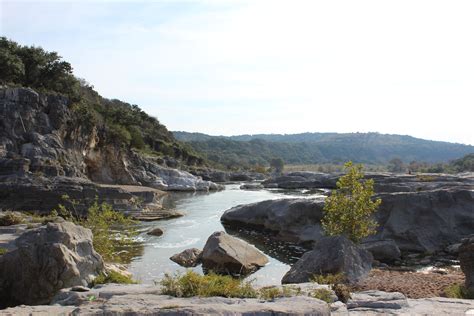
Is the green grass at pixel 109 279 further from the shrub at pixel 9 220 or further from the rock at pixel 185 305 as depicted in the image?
the shrub at pixel 9 220

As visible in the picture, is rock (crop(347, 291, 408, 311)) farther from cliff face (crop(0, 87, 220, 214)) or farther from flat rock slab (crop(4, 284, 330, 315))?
cliff face (crop(0, 87, 220, 214))

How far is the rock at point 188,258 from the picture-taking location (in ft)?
84.5

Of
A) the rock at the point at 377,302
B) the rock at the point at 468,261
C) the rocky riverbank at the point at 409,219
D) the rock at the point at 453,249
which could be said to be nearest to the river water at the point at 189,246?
the rocky riverbank at the point at 409,219

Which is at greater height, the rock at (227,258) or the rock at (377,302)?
the rock at (377,302)

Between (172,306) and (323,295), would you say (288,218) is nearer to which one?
(323,295)

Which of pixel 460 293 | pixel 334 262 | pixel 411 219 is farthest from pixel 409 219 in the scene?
pixel 460 293

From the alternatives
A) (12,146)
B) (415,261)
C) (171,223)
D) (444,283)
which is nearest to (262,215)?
(171,223)

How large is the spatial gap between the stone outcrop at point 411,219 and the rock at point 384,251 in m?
2.10

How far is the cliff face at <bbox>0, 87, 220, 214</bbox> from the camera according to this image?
133 feet

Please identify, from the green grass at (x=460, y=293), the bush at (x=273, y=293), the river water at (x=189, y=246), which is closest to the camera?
the bush at (x=273, y=293)

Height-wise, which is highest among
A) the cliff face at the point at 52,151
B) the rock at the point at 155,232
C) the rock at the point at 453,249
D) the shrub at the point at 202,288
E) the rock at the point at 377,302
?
the cliff face at the point at 52,151

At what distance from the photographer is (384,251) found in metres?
27.8

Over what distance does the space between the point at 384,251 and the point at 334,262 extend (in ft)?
31.2

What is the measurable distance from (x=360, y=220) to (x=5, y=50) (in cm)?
5166
